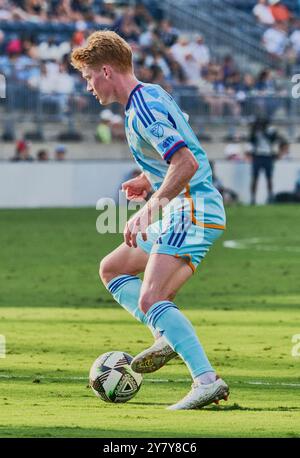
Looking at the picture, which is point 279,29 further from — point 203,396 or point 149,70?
point 203,396

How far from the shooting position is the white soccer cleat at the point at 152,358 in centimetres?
815

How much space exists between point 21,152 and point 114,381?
70.0 ft

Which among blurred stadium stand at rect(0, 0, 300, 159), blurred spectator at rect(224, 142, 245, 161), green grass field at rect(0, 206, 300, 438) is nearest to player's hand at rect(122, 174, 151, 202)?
green grass field at rect(0, 206, 300, 438)

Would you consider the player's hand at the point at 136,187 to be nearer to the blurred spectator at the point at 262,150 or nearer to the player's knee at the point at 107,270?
the player's knee at the point at 107,270

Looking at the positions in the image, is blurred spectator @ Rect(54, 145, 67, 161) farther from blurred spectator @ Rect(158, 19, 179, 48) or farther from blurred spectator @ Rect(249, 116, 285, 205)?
blurred spectator @ Rect(158, 19, 179, 48)

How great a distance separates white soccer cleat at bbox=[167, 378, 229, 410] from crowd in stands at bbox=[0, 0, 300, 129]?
23017mm

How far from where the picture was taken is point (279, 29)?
3834 centimetres

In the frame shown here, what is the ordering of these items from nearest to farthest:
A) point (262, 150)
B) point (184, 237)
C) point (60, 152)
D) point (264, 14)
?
point (184, 237) < point (60, 152) < point (262, 150) < point (264, 14)

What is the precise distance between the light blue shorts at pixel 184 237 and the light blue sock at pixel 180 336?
0.34 meters

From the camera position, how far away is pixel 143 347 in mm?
11008

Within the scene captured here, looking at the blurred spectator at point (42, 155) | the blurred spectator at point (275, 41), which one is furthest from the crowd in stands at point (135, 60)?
the blurred spectator at point (42, 155)

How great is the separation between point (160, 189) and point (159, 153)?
25 centimetres

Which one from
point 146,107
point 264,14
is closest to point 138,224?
point 146,107

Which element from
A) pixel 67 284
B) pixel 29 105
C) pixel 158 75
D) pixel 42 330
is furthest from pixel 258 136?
pixel 42 330
